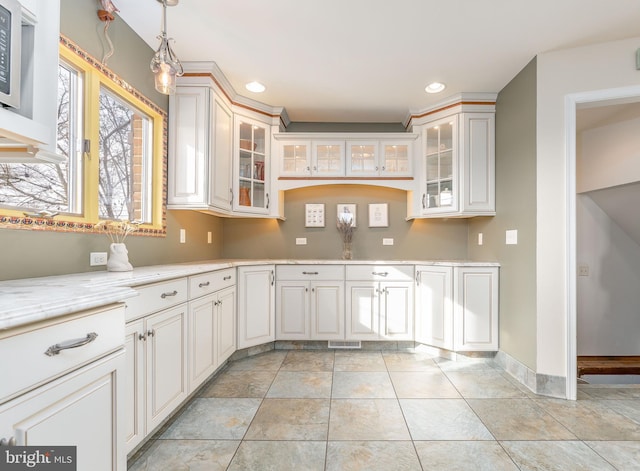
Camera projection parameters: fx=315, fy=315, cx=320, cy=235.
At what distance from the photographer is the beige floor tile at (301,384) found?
2348 mm

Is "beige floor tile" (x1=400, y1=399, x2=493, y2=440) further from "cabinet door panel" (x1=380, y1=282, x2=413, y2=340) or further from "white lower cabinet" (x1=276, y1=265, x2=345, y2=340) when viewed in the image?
"white lower cabinet" (x1=276, y1=265, x2=345, y2=340)

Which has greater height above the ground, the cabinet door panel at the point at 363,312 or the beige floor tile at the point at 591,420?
the cabinet door panel at the point at 363,312

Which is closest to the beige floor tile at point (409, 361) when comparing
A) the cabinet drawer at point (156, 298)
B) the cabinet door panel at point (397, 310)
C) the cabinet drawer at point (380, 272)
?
the cabinet door panel at point (397, 310)

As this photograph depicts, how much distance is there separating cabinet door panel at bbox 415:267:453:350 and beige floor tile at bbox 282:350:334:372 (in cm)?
97

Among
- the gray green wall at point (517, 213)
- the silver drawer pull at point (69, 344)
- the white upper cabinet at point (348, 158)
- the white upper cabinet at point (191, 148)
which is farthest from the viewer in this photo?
the white upper cabinet at point (348, 158)

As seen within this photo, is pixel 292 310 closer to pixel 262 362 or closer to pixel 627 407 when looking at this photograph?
pixel 262 362

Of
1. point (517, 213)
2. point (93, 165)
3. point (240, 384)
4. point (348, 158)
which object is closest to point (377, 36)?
point (348, 158)

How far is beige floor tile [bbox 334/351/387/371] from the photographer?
2.86 m

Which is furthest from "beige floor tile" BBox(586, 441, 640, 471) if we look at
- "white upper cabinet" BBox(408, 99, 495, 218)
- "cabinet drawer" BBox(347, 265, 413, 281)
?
"white upper cabinet" BBox(408, 99, 495, 218)

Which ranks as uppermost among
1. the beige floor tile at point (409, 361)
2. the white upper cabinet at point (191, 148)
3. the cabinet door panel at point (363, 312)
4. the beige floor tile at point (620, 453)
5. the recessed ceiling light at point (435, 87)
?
the recessed ceiling light at point (435, 87)

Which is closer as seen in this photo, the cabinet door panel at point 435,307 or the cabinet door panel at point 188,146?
the cabinet door panel at point 188,146

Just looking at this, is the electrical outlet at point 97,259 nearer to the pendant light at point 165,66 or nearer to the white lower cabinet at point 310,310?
the pendant light at point 165,66

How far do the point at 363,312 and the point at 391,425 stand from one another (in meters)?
1.41

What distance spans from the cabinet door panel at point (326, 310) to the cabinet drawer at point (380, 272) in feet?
0.59
